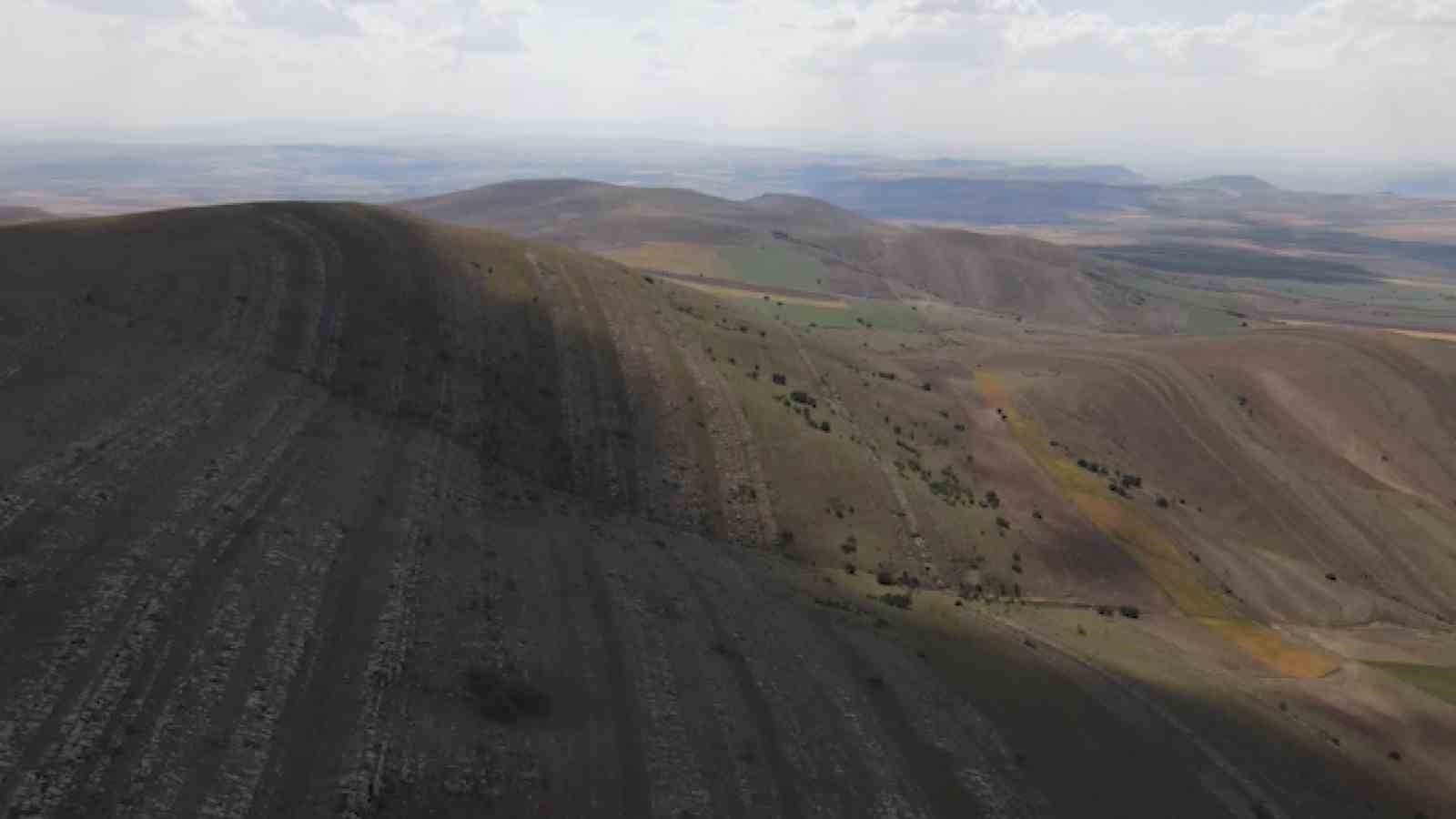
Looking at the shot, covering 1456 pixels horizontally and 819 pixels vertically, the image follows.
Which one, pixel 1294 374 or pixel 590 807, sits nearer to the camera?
pixel 590 807

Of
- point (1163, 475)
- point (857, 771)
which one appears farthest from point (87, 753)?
point (1163, 475)

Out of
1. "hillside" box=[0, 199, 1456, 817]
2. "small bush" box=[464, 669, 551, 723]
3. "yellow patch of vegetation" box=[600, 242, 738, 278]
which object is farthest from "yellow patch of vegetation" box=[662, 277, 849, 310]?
"small bush" box=[464, 669, 551, 723]

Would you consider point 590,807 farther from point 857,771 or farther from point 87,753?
point 87,753

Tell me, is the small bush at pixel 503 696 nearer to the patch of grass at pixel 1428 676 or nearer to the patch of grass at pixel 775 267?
the patch of grass at pixel 1428 676

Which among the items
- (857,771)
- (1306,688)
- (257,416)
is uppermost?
(257,416)

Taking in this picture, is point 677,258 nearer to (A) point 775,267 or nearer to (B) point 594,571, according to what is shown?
(A) point 775,267

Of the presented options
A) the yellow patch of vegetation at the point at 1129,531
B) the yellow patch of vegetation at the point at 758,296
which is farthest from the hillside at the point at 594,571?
the yellow patch of vegetation at the point at 758,296
